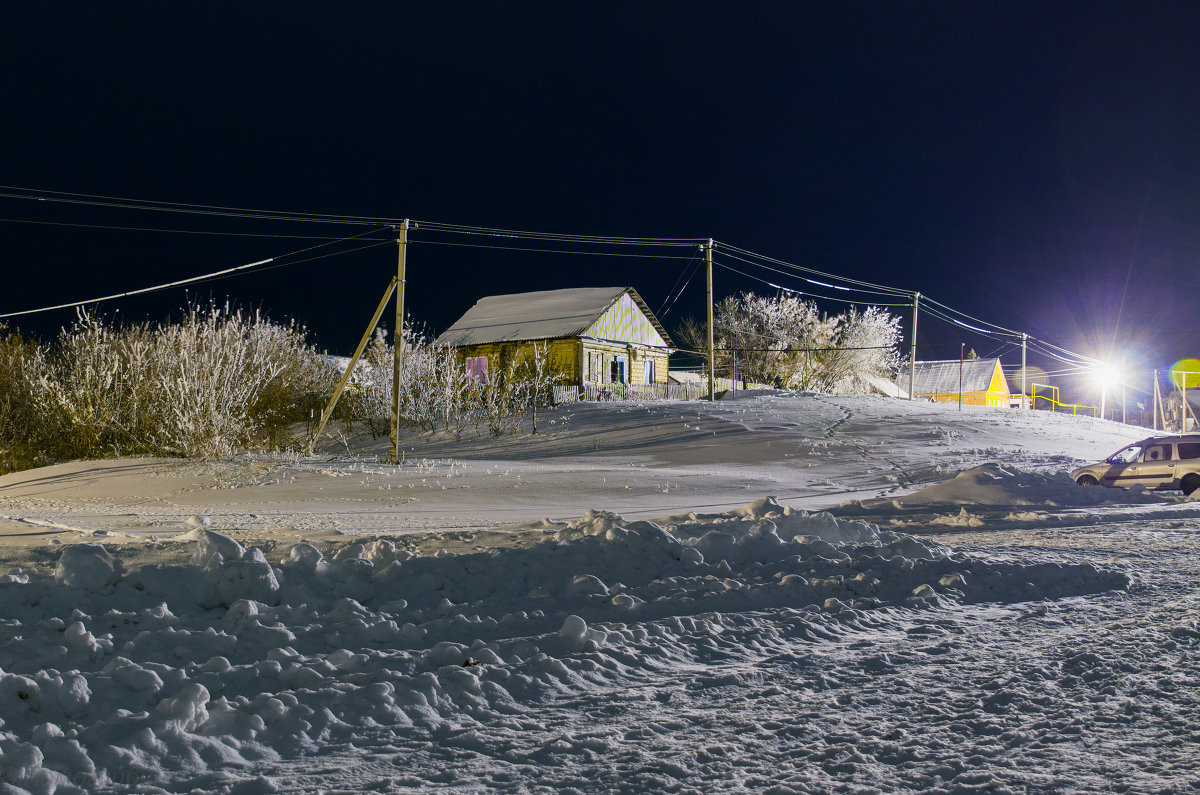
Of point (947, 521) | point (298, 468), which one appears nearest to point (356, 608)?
point (947, 521)

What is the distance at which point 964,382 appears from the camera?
75312mm

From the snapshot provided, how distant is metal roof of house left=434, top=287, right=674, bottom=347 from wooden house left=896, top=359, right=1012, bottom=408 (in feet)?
115

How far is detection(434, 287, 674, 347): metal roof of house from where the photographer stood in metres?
44.8

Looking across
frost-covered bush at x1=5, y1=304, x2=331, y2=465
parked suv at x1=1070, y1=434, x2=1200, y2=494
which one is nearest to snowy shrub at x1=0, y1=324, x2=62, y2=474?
frost-covered bush at x1=5, y1=304, x2=331, y2=465

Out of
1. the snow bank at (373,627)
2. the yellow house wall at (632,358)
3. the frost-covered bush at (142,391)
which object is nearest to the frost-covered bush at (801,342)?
the yellow house wall at (632,358)

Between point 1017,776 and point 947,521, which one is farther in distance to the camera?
point 947,521

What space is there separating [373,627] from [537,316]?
4263 centimetres

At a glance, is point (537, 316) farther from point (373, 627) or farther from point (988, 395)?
point (988, 395)

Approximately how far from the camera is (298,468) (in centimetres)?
1884

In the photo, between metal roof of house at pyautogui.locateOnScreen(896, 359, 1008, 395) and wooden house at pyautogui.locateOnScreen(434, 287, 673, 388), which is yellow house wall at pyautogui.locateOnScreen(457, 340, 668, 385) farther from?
metal roof of house at pyautogui.locateOnScreen(896, 359, 1008, 395)

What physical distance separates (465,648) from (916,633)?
3260mm

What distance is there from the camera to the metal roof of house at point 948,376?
7638 centimetres

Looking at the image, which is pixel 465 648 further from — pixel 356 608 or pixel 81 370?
pixel 81 370

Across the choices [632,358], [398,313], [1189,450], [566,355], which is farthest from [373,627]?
[632,358]
